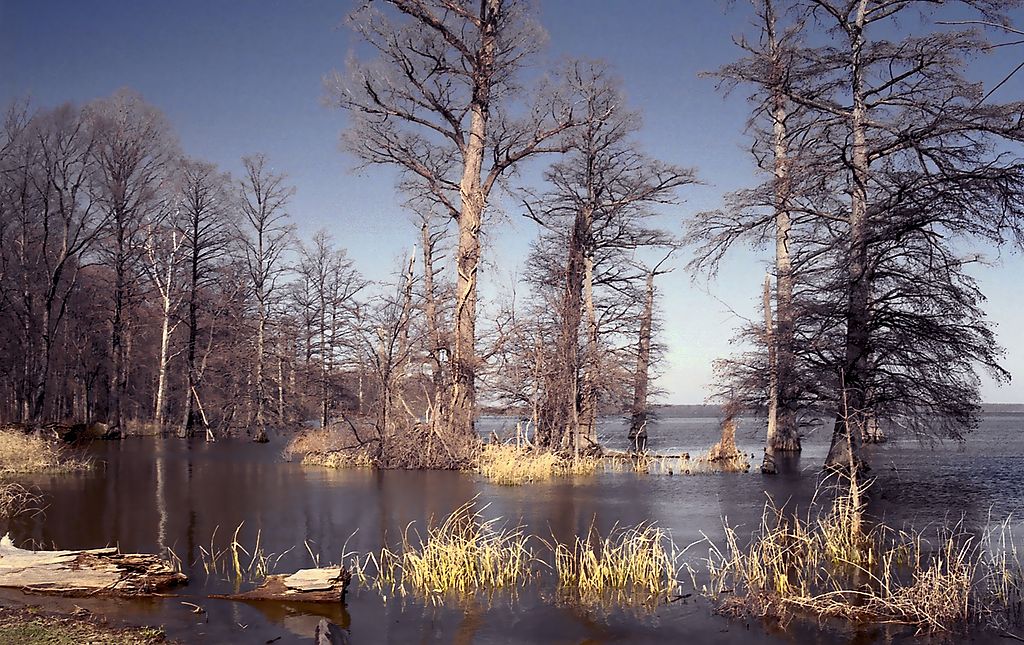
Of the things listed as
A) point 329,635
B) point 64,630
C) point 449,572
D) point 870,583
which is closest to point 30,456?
point 64,630

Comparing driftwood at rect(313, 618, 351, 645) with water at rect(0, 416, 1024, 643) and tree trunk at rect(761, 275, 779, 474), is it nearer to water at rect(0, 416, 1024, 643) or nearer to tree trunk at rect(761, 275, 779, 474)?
water at rect(0, 416, 1024, 643)

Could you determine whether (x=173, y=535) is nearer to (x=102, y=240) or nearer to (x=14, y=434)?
(x=14, y=434)

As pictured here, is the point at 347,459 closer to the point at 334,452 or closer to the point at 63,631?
the point at 334,452

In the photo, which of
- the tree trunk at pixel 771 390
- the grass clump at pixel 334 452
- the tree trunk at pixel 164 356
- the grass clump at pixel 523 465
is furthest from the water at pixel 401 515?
the tree trunk at pixel 164 356

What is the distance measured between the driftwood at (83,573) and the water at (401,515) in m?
0.22

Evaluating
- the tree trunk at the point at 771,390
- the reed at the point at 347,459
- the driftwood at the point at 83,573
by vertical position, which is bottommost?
the driftwood at the point at 83,573

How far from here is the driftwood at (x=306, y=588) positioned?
25.3ft

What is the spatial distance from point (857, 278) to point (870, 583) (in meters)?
8.71

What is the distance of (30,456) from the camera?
722 inches

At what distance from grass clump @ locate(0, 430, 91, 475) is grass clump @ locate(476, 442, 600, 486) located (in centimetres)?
908

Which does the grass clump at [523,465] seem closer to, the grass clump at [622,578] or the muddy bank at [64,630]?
the grass clump at [622,578]

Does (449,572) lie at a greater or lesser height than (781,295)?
lesser

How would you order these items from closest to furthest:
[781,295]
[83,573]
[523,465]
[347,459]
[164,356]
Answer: [83,573] → [523,465] → [347,459] → [781,295] → [164,356]

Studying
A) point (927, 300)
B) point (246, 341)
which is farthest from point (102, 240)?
point (927, 300)
